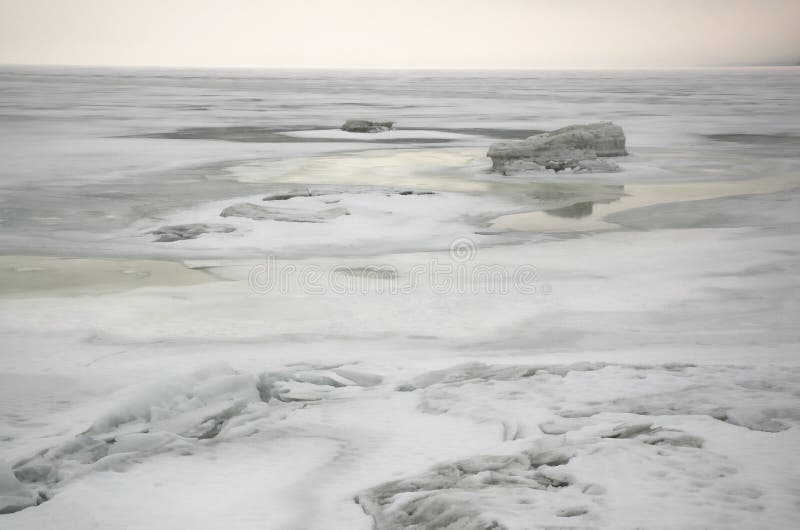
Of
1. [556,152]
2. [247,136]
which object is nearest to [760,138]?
[556,152]

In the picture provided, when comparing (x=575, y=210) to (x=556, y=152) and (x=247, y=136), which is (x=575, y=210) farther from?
(x=247, y=136)

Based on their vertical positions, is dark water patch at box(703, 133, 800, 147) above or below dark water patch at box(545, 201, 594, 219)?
above

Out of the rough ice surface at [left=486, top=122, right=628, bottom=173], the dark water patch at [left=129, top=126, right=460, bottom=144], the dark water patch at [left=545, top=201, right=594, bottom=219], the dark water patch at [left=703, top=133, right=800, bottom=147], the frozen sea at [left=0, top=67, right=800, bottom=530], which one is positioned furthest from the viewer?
the dark water patch at [left=129, top=126, right=460, bottom=144]

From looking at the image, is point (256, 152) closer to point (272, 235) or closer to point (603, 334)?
point (272, 235)

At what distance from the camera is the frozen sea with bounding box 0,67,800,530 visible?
407 cm

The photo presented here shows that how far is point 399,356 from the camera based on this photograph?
20.4ft

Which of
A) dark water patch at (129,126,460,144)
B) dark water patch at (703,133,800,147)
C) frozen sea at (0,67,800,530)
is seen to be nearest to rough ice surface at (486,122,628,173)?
frozen sea at (0,67,800,530)

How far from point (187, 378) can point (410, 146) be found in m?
17.6

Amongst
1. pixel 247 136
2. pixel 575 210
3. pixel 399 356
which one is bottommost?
pixel 399 356

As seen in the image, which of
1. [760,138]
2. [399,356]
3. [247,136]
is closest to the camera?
[399,356]

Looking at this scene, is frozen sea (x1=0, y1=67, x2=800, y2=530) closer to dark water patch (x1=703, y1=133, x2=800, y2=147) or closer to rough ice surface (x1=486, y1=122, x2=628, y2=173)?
rough ice surface (x1=486, y1=122, x2=628, y2=173)

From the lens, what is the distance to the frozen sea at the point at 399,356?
4070 mm

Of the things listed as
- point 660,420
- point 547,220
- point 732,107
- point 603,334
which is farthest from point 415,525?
point 732,107

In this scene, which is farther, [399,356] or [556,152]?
[556,152]
